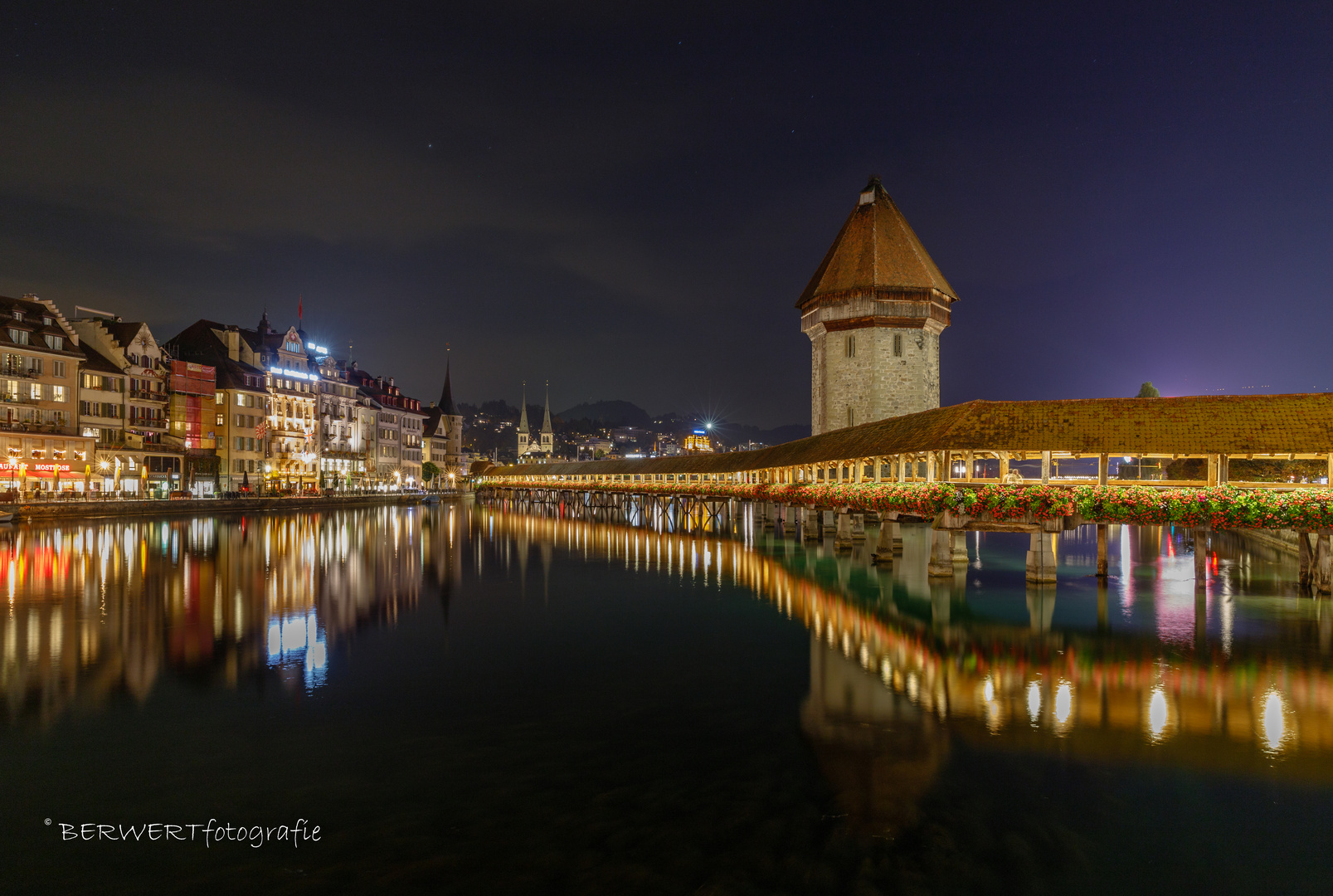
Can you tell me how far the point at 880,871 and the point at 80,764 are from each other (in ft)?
30.4

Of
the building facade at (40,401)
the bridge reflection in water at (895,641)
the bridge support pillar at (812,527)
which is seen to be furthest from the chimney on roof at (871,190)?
the building facade at (40,401)

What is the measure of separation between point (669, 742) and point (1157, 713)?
719cm

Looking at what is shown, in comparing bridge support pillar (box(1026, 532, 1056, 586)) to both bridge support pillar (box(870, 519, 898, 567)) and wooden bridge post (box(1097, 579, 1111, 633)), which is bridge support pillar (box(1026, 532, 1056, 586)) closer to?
wooden bridge post (box(1097, 579, 1111, 633))

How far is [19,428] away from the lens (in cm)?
5291

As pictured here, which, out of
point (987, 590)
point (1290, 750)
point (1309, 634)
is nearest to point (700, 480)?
point (987, 590)

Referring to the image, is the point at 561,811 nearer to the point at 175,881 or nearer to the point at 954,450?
the point at 175,881

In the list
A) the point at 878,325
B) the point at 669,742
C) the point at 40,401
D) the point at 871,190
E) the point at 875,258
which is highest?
the point at 871,190

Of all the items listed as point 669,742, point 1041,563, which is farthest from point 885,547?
point 669,742

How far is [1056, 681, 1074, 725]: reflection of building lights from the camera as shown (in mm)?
10594

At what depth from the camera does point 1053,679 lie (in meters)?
12.7

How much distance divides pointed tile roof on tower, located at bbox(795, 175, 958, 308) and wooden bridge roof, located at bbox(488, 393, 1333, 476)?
2158 cm

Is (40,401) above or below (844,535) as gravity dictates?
above

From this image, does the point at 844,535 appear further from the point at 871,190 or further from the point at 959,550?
the point at 871,190

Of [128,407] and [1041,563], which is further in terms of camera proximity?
[128,407]
